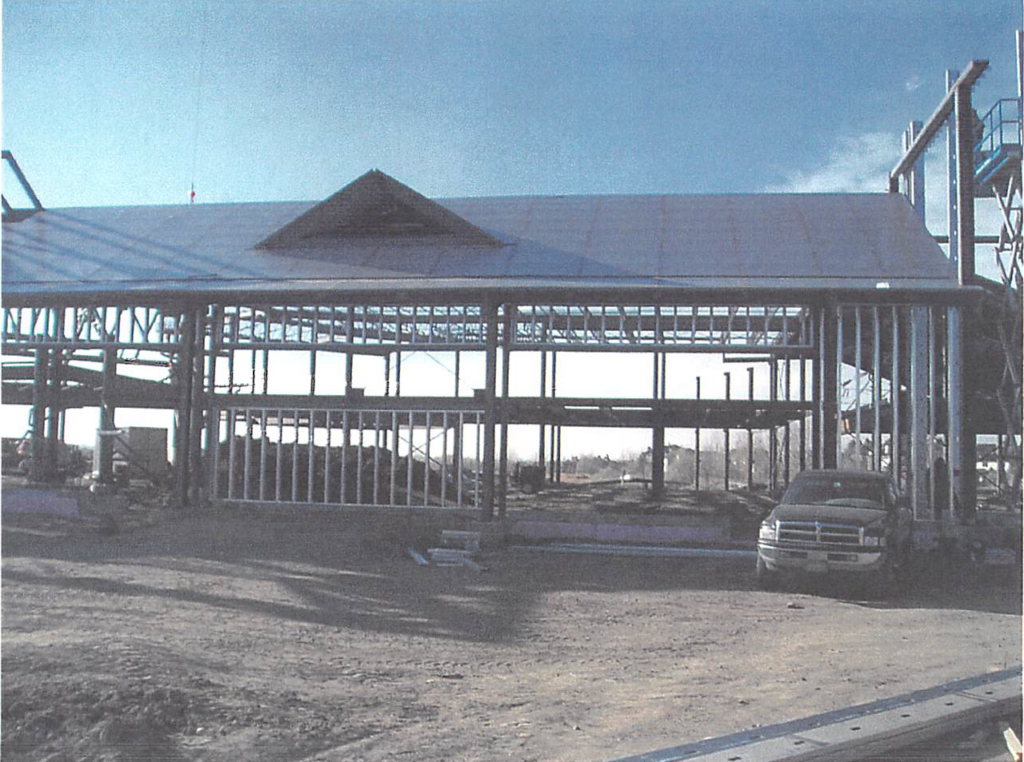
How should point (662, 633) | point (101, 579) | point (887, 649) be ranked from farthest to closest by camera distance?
1. point (101, 579)
2. point (662, 633)
3. point (887, 649)

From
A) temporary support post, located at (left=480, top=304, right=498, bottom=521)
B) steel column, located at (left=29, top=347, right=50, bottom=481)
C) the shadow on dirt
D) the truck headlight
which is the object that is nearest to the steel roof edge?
temporary support post, located at (left=480, top=304, right=498, bottom=521)

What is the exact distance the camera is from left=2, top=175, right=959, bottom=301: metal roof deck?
20.0 m

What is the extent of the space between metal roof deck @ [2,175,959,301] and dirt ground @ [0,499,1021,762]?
5839 mm

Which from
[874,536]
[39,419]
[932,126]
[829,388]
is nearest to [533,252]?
[829,388]

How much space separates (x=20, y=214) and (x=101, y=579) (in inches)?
669

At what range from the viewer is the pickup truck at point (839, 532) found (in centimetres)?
1422

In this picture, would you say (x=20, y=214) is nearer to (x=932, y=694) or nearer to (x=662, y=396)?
(x=662, y=396)

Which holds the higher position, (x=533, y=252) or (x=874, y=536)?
(x=533, y=252)

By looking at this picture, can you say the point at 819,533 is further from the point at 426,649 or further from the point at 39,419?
the point at 39,419

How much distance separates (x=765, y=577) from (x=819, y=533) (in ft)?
4.12

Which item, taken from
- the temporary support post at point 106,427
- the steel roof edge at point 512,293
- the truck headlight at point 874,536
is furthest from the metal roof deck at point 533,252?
the truck headlight at point 874,536

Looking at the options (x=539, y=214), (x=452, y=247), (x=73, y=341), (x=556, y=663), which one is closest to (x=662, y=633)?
(x=556, y=663)

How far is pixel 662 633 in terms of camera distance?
1139 centimetres

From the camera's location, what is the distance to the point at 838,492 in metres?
15.6
